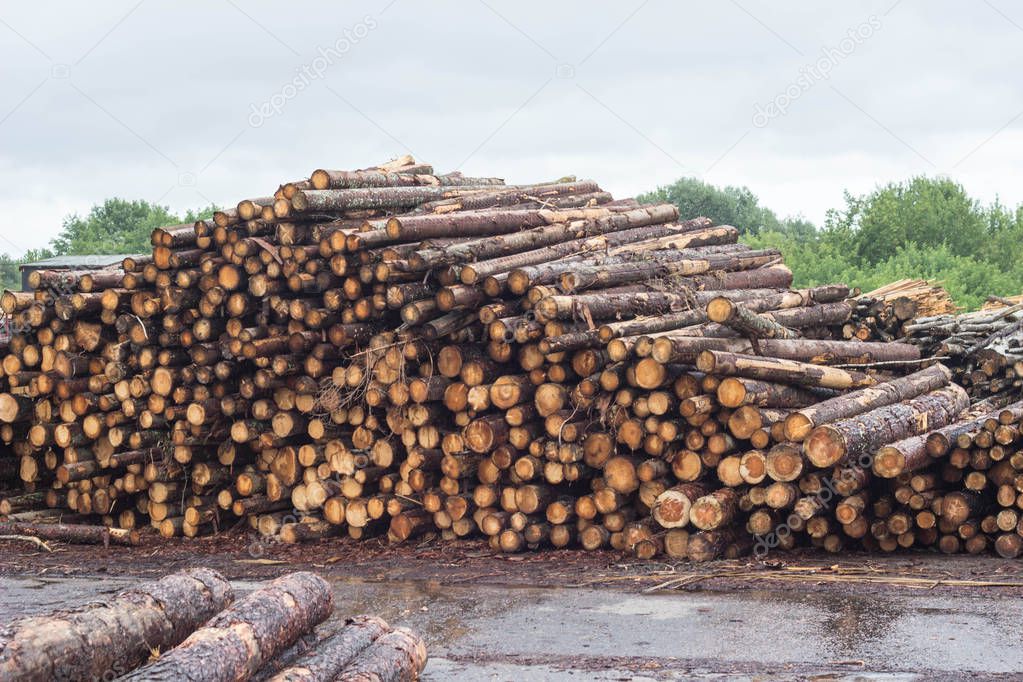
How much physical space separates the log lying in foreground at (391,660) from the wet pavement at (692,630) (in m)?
0.19

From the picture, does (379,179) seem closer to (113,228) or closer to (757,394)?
(757,394)

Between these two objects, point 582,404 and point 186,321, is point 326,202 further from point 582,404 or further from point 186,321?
point 582,404

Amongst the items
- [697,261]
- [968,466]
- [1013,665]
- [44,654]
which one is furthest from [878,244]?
[44,654]

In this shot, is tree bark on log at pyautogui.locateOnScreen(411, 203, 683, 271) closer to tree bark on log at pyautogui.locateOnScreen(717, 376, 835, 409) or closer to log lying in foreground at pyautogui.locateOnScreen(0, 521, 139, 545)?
tree bark on log at pyautogui.locateOnScreen(717, 376, 835, 409)

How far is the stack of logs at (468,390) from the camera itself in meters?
9.13

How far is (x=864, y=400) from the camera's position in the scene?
31.6 ft

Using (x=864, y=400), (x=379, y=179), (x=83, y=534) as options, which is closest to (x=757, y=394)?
(x=864, y=400)

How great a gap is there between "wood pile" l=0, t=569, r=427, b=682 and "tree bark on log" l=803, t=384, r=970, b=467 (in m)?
3.63

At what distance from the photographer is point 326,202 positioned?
10.8 metres

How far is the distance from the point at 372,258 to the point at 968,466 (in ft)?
17.2

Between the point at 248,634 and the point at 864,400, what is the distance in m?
5.86

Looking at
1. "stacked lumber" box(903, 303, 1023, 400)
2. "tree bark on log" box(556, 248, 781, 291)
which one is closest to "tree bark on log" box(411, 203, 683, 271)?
"tree bark on log" box(556, 248, 781, 291)

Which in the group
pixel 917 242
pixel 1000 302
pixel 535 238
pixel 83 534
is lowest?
pixel 83 534

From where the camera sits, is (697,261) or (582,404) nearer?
(582,404)
